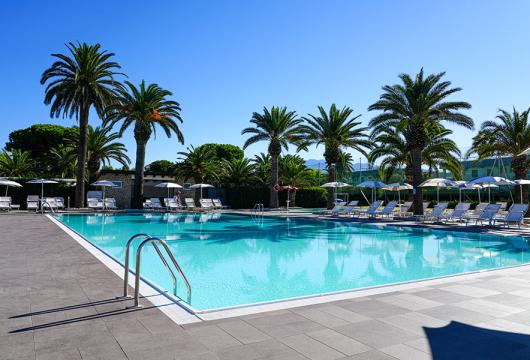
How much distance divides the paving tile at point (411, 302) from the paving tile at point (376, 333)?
0.90m

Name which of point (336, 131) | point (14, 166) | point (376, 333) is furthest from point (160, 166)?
point (376, 333)

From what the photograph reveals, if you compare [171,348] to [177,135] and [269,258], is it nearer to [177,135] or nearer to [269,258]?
[269,258]

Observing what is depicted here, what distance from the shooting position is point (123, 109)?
2912 centimetres

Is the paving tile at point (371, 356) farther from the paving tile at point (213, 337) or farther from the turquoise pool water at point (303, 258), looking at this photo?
the turquoise pool water at point (303, 258)

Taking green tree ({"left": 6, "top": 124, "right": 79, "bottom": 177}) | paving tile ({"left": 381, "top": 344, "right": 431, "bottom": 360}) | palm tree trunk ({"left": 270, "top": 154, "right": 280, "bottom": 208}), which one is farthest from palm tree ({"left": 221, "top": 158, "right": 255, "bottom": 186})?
paving tile ({"left": 381, "top": 344, "right": 431, "bottom": 360})

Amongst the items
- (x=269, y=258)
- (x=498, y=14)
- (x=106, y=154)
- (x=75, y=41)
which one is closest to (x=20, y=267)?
(x=269, y=258)

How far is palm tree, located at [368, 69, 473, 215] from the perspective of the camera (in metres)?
22.8

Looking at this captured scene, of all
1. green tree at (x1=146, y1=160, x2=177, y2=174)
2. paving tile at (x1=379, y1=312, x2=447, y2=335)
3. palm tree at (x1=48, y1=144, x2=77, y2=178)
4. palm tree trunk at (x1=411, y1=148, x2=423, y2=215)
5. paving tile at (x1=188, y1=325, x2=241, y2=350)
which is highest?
green tree at (x1=146, y1=160, x2=177, y2=174)

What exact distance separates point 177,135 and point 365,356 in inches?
1166

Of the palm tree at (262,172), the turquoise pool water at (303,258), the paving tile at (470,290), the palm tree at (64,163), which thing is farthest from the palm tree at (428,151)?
the palm tree at (64,163)

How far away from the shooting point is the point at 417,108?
22938mm

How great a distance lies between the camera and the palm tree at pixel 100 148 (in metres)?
34.2

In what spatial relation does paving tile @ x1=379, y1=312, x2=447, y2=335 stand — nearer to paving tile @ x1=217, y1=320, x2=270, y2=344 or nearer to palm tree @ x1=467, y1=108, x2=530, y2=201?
paving tile @ x1=217, y1=320, x2=270, y2=344

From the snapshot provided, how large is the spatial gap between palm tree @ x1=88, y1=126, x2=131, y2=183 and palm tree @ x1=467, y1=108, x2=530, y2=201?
28.9 meters
